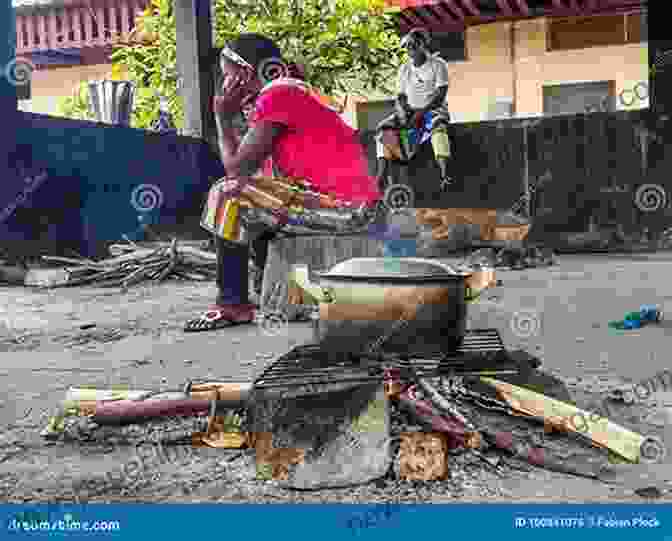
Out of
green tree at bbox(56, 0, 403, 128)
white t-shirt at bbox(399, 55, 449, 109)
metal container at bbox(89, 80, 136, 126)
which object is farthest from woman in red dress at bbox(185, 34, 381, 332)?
green tree at bbox(56, 0, 403, 128)

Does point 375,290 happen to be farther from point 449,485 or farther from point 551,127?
point 551,127

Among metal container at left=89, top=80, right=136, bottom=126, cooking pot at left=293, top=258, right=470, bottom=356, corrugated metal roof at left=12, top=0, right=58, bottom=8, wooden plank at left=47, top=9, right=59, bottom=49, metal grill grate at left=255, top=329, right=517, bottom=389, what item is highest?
corrugated metal roof at left=12, top=0, right=58, bottom=8

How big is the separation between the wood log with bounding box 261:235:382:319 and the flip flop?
0.84 feet

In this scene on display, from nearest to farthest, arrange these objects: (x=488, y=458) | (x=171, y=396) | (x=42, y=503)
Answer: (x=42, y=503) < (x=488, y=458) < (x=171, y=396)

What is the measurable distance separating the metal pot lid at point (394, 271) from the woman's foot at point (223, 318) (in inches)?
67.0

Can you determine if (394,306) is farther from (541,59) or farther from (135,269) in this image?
(541,59)

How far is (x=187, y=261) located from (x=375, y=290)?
4.74m

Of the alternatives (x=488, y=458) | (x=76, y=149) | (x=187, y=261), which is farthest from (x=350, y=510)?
(x=76, y=149)

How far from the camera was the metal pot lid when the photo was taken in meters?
2.37

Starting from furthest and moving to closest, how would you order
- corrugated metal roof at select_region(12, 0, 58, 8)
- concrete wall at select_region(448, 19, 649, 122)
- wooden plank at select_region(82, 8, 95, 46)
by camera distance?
concrete wall at select_region(448, 19, 649, 122) < wooden plank at select_region(82, 8, 95, 46) < corrugated metal roof at select_region(12, 0, 58, 8)

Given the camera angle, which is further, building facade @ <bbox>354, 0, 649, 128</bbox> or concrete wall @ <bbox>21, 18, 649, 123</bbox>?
concrete wall @ <bbox>21, 18, 649, 123</bbox>

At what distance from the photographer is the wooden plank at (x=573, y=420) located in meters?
1.94

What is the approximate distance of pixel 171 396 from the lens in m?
2.37

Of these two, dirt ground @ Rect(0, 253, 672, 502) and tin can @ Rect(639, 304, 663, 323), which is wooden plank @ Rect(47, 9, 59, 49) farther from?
tin can @ Rect(639, 304, 663, 323)
